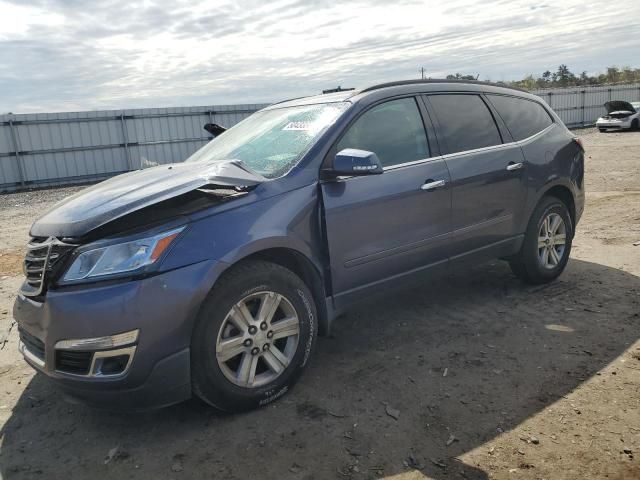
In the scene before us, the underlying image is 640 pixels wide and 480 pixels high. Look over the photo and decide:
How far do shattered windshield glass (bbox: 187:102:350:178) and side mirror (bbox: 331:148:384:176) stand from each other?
279 millimetres

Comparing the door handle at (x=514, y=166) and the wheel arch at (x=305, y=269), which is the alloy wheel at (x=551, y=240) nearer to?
the door handle at (x=514, y=166)

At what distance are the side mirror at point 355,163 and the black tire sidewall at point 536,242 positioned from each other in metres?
2.13

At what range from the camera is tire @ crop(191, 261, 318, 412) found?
2887 mm

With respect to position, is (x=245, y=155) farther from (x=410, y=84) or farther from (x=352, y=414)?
(x=352, y=414)

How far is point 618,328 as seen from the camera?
13.2ft

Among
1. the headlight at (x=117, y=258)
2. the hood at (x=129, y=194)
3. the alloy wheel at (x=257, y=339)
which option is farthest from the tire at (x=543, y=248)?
the headlight at (x=117, y=258)

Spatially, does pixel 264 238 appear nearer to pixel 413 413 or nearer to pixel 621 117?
pixel 413 413

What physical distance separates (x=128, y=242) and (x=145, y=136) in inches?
662

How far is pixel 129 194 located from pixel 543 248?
3.64 m

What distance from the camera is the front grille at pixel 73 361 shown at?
2715mm

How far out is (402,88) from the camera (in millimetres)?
4039

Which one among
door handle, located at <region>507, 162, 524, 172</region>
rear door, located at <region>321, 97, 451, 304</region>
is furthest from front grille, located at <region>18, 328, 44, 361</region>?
door handle, located at <region>507, 162, 524, 172</region>

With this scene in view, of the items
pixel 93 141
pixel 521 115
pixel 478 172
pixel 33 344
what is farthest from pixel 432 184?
pixel 93 141

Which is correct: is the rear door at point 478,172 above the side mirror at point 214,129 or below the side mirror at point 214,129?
below
